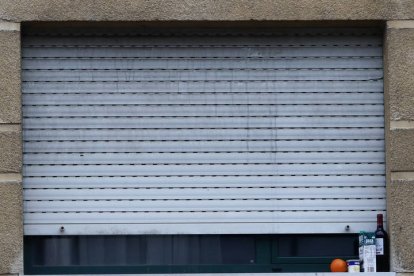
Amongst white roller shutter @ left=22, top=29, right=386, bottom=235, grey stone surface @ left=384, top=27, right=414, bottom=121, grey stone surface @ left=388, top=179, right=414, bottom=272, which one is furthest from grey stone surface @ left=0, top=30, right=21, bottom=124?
grey stone surface @ left=388, top=179, right=414, bottom=272

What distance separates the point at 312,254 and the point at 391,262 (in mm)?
646

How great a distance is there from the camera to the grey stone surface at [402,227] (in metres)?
9.45

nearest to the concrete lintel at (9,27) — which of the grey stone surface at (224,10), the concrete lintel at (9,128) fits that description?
the grey stone surface at (224,10)

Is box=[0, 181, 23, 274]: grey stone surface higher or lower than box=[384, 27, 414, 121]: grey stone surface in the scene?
lower

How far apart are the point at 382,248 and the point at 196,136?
170cm

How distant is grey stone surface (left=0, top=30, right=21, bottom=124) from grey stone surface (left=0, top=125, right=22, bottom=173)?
0.08m

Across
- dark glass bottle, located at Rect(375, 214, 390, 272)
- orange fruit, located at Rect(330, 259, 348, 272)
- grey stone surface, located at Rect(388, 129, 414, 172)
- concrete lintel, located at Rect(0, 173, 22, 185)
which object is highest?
grey stone surface, located at Rect(388, 129, 414, 172)

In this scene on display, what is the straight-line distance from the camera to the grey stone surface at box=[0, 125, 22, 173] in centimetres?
946

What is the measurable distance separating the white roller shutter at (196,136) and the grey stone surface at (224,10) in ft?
0.86

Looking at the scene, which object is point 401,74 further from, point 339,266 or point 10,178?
point 10,178

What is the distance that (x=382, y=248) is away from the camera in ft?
31.3

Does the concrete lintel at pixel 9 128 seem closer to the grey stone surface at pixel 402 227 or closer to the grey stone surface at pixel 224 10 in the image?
the grey stone surface at pixel 224 10

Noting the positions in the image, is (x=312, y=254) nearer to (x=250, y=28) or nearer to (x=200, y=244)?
(x=200, y=244)

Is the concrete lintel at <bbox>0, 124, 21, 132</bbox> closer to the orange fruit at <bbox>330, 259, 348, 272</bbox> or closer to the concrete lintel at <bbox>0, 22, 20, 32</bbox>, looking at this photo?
the concrete lintel at <bbox>0, 22, 20, 32</bbox>
